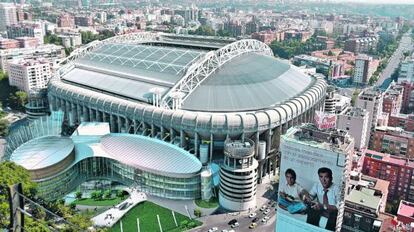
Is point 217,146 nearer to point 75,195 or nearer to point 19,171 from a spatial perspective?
point 75,195

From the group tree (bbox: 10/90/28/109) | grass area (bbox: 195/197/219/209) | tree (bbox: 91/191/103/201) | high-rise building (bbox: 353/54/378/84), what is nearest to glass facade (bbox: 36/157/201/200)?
grass area (bbox: 195/197/219/209)

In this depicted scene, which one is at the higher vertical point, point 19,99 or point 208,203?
point 19,99

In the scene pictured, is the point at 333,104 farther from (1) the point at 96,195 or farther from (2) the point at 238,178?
(1) the point at 96,195

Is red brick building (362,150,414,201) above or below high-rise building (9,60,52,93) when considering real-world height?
below

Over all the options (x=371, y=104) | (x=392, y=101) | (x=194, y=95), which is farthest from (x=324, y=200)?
(x=392, y=101)

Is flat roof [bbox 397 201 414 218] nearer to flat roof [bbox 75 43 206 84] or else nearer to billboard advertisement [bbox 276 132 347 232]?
billboard advertisement [bbox 276 132 347 232]

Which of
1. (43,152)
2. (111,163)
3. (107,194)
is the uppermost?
(43,152)

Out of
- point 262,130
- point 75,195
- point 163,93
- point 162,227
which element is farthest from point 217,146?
point 75,195
